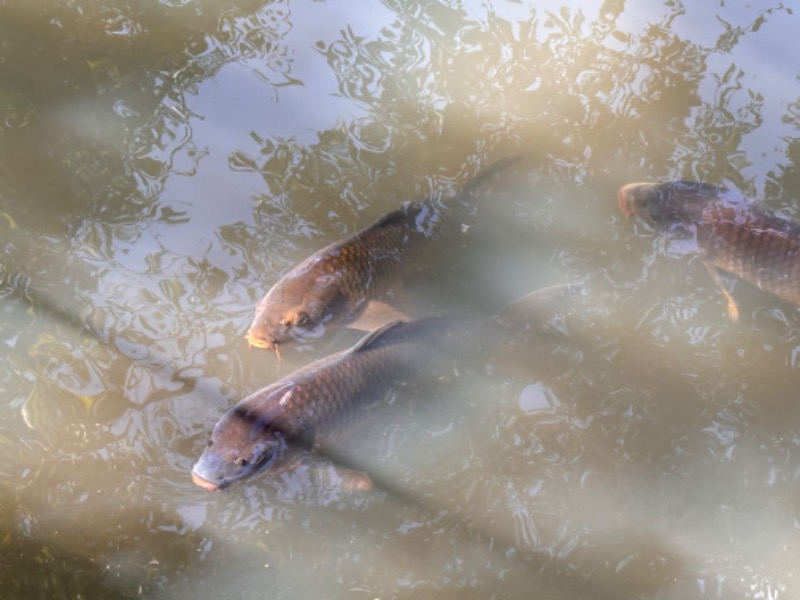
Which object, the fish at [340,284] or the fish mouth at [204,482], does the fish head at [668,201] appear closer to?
the fish at [340,284]

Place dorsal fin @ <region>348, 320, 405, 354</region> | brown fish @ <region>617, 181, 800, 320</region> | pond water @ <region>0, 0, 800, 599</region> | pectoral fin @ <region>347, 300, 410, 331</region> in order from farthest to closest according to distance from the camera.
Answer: brown fish @ <region>617, 181, 800, 320</region>, pectoral fin @ <region>347, 300, 410, 331</region>, dorsal fin @ <region>348, 320, 405, 354</region>, pond water @ <region>0, 0, 800, 599</region>

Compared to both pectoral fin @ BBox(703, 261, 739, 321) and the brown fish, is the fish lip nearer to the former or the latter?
the brown fish

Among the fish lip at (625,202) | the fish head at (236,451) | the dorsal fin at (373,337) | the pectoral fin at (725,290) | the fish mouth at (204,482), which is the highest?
the fish lip at (625,202)

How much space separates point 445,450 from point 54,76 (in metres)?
2.56

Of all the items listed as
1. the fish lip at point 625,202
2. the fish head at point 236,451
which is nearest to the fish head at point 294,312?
the fish head at point 236,451

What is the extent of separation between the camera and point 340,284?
2713 millimetres

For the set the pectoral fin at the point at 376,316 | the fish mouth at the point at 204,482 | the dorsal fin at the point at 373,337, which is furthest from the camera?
the pectoral fin at the point at 376,316

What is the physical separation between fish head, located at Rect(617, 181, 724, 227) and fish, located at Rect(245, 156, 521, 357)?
0.95 metres

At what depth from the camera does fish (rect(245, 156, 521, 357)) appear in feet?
8.63

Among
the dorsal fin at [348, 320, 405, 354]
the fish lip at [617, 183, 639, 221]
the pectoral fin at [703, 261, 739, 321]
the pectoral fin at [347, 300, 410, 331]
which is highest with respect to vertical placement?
the fish lip at [617, 183, 639, 221]

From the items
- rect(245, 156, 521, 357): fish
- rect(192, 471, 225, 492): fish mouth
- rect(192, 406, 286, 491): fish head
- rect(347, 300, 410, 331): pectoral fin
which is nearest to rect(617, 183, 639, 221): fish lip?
rect(245, 156, 521, 357): fish

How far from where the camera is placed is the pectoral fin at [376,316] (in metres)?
2.76

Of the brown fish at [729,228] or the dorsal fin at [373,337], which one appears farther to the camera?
the brown fish at [729,228]

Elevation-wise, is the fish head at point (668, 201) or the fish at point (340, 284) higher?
the fish head at point (668, 201)
